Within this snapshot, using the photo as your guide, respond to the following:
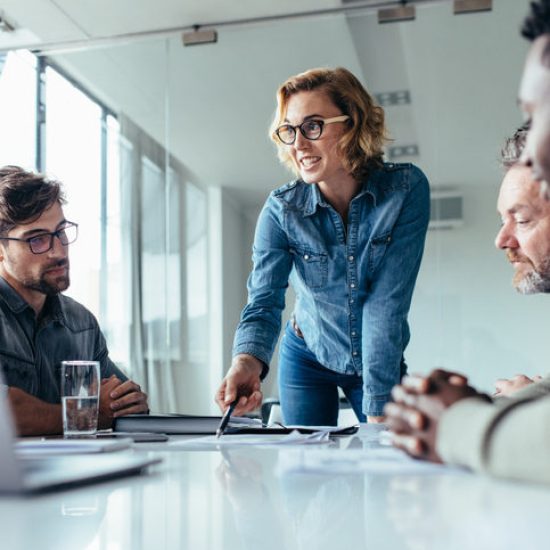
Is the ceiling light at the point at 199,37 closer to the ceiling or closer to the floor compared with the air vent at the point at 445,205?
closer to the ceiling

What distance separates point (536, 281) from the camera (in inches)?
76.9

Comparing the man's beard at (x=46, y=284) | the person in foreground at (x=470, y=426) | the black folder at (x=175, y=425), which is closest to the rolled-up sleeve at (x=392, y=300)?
the black folder at (x=175, y=425)

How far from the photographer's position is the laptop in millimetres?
566

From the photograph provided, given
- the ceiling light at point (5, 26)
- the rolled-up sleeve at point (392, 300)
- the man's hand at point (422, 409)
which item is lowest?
the man's hand at point (422, 409)

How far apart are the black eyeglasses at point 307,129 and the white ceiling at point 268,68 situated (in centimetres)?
191

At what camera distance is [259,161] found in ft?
14.8

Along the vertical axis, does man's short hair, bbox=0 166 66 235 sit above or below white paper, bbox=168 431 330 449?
above

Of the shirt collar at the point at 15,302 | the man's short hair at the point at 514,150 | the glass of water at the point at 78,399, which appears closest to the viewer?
the glass of water at the point at 78,399

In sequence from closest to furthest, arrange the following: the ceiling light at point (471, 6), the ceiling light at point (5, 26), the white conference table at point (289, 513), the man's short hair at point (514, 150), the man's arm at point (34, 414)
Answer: the white conference table at point (289, 513) < the man's arm at point (34, 414) < the man's short hair at point (514, 150) < the ceiling light at point (471, 6) < the ceiling light at point (5, 26)

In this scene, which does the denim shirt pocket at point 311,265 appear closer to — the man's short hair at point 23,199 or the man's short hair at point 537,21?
the man's short hair at point 23,199

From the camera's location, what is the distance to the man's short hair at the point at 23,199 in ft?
7.22

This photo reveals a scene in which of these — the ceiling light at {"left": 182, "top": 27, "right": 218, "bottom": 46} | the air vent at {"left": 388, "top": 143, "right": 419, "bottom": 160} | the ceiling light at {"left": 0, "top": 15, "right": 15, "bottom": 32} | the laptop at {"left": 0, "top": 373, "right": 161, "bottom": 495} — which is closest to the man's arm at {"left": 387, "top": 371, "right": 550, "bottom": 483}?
the laptop at {"left": 0, "top": 373, "right": 161, "bottom": 495}

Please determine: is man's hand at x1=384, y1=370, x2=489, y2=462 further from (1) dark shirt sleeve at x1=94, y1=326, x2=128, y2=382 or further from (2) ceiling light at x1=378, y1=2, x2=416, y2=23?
(2) ceiling light at x1=378, y1=2, x2=416, y2=23

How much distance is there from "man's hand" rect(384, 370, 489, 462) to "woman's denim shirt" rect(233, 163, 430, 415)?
49.1 inches
